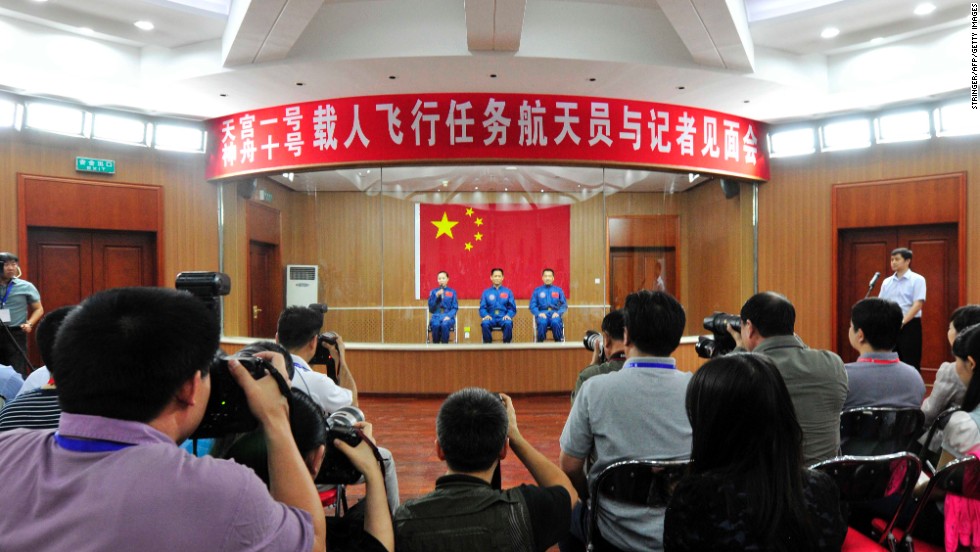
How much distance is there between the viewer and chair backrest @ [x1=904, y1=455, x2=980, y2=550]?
167cm

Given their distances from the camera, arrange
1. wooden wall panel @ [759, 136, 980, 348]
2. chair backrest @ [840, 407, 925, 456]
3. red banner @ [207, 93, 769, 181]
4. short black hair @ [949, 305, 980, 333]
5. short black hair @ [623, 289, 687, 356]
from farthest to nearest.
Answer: wooden wall panel @ [759, 136, 980, 348]
red banner @ [207, 93, 769, 181]
short black hair @ [949, 305, 980, 333]
chair backrest @ [840, 407, 925, 456]
short black hair @ [623, 289, 687, 356]

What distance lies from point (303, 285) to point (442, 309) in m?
1.56

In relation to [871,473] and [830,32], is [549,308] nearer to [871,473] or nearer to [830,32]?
[830,32]

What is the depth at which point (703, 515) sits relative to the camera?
102cm

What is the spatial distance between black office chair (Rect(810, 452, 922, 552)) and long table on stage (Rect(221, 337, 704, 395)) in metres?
4.54

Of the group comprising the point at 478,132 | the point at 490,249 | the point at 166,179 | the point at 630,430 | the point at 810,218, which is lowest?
the point at 630,430

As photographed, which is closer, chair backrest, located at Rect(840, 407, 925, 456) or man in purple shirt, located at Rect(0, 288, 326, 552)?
man in purple shirt, located at Rect(0, 288, 326, 552)

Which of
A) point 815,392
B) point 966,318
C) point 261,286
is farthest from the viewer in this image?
point 261,286

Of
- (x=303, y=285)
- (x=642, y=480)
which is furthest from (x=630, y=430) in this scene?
(x=303, y=285)

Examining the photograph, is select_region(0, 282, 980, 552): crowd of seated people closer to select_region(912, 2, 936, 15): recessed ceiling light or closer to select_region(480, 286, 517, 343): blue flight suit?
select_region(912, 2, 936, 15): recessed ceiling light

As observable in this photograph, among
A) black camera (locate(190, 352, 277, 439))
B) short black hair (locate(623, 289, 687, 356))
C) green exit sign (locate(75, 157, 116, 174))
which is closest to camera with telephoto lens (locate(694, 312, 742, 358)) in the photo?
short black hair (locate(623, 289, 687, 356))

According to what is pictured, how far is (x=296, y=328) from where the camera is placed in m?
2.65

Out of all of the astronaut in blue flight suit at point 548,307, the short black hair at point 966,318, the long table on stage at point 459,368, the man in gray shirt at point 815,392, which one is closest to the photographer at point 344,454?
the man in gray shirt at point 815,392

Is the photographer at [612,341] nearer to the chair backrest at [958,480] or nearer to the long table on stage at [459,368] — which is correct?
the chair backrest at [958,480]
